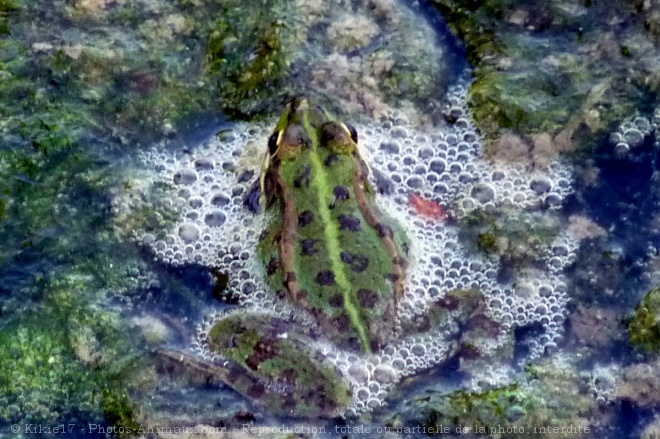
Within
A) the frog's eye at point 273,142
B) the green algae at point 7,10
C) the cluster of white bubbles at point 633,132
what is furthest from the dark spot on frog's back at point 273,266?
the green algae at point 7,10

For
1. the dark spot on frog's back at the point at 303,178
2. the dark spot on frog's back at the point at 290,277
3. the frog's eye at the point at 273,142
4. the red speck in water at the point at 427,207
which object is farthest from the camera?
the red speck in water at the point at 427,207

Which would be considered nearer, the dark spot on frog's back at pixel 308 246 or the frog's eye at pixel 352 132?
the dark spot on frog's back at pixel 308 246

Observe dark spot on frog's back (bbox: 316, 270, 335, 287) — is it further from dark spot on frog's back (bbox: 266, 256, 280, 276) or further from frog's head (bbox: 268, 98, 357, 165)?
frog's head (bbox: 268, 98, 357, 165)

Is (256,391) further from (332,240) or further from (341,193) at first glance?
(341,193)

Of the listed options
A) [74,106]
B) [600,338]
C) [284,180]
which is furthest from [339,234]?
[74,106]

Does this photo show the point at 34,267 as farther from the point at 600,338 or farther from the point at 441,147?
the point at 600,338

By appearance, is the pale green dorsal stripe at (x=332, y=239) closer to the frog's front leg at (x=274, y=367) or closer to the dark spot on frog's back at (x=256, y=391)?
the frog's front leg at (x=274, y=367)

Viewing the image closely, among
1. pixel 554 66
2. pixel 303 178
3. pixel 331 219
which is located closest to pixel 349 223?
Result: pixel 331 219
